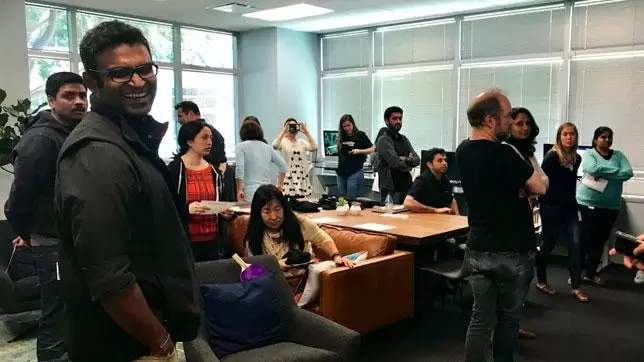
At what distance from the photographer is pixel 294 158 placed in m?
5.92

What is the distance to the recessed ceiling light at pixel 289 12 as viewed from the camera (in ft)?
21.0

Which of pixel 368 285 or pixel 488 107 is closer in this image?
pixel 488 107

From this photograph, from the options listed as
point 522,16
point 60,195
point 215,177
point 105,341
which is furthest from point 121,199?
point 522,16

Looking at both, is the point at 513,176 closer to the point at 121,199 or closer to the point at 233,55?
the point at 121,199

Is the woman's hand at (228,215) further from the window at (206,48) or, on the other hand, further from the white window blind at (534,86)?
the window at (206,48)

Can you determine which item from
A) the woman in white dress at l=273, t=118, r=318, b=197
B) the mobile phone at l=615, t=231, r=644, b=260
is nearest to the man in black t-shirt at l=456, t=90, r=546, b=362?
the mobile phone at l=615, t=231, r=644, b=260

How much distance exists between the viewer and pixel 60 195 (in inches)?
45.3

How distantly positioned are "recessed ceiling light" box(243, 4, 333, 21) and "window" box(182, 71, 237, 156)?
1.45 m

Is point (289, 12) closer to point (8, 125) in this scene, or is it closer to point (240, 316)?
point (8, 125)

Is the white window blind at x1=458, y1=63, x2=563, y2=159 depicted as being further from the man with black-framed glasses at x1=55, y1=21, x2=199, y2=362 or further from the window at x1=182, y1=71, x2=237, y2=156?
the man with black-framed glasses at x1=55, y1=21, x2=199, y2=362

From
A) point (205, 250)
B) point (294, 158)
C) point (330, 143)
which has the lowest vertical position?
point (205, 250)

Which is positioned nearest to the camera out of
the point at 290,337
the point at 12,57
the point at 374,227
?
the point at 290,337

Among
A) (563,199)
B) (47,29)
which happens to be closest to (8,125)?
(47,29)

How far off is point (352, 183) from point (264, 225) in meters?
3.38
